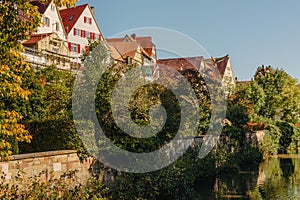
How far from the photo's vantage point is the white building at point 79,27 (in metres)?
46.9

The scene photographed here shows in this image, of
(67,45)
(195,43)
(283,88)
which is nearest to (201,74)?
(195,43)

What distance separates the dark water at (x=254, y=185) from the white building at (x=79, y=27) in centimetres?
3178

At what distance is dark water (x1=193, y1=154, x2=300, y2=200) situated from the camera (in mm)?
12906

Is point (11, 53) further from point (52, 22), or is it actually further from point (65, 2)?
point (52, 22)

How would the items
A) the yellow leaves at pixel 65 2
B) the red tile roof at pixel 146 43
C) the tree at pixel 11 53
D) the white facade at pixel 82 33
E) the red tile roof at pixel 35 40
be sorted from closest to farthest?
the tree at pixel 11 53, the yellow leaves at pixel 65 2, the red tile roof at pixel 35 40, the white facade at pixel 82 33, the red tile roof at pixel 146 43

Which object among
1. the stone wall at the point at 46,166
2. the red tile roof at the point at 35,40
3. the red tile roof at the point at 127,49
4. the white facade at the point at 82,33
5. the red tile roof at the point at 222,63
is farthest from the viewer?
the red tile roof at the point at 222,63

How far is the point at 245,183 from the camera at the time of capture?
1572cm

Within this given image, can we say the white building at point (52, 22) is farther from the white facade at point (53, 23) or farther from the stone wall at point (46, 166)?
the stone wall at point (46, 166)

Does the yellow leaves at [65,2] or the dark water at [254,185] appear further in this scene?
the dark water at [254,185]

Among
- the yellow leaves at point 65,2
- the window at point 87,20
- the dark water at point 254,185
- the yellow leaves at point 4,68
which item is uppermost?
the window at point 87,20

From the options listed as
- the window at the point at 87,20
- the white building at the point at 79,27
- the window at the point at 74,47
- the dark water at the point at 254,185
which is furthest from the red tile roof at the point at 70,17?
the dark water at the point at 254,185

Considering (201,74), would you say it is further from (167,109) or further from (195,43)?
(167,109)

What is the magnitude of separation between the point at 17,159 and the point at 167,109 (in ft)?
24.6

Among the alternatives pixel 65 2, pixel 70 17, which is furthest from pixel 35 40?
pixel 65 2
